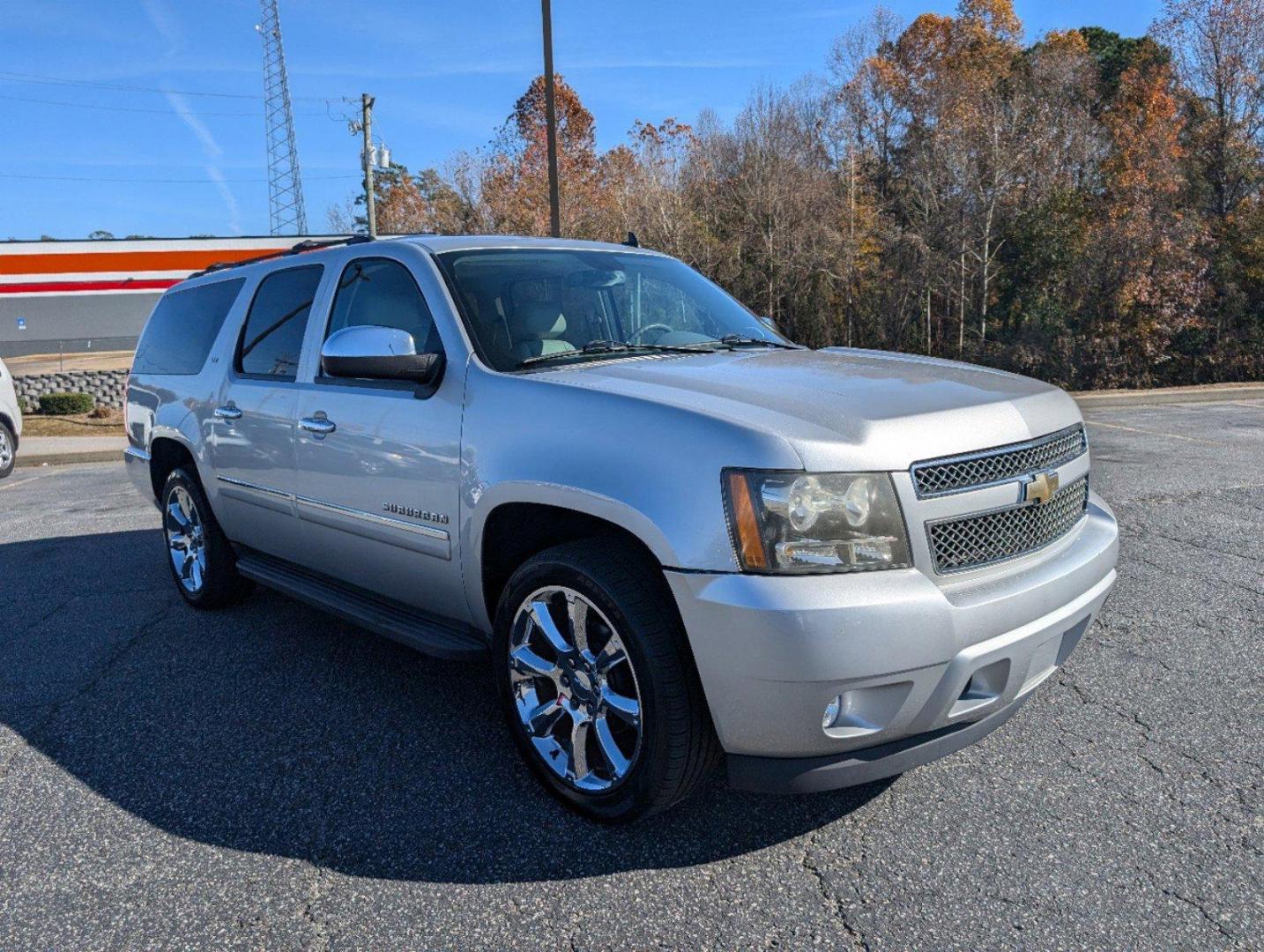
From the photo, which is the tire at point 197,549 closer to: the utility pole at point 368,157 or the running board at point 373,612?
the running board at point 373,612

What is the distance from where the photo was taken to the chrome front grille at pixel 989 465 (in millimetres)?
2549

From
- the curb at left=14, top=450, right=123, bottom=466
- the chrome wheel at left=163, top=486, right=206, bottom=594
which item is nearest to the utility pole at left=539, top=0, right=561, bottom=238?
the curb at left=14, top=450, right=123, bottom=466

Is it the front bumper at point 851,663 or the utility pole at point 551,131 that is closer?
the front bumper at point 851,663

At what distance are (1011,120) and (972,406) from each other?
96.8 ft

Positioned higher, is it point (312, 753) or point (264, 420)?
point (264, 420)

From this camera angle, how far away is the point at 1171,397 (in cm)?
1791

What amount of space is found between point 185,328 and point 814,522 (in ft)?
14.4

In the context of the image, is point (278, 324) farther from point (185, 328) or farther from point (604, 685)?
point (604, 685)

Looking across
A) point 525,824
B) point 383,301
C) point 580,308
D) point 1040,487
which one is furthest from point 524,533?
point 1040,487

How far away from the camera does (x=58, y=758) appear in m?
3.50

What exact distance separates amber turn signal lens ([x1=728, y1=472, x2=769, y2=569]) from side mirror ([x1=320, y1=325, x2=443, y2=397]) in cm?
139

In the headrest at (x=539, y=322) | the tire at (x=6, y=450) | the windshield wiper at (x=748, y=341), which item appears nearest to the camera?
the headrest at (x=539, y=322)

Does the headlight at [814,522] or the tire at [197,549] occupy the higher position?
the headlight at [814,522]

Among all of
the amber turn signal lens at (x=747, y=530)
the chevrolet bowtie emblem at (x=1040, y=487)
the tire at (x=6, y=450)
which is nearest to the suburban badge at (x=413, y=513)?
the amber turn signal lens at (x=747, y=530)
